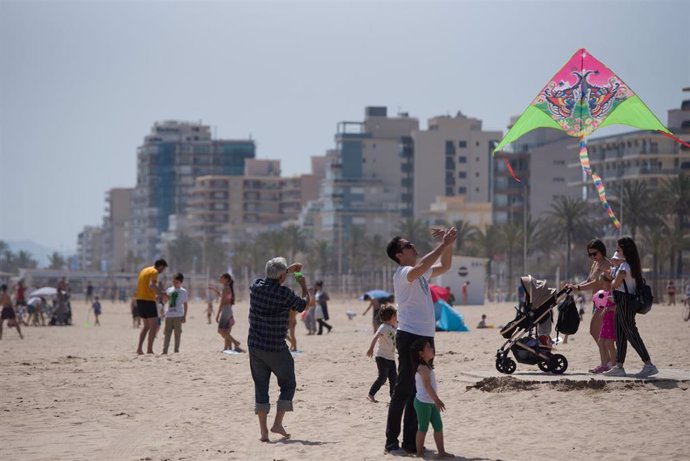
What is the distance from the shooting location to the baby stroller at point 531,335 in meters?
12.8

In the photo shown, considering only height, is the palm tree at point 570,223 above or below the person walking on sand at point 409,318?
above

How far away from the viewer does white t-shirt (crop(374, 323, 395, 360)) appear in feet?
37.4

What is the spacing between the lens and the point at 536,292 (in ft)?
43.1

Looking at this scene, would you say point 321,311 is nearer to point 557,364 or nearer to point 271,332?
point 557,364

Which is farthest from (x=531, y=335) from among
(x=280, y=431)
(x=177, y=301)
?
(x=177, y=301)

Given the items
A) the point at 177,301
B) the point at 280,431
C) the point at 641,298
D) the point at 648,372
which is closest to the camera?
the point at 280,431

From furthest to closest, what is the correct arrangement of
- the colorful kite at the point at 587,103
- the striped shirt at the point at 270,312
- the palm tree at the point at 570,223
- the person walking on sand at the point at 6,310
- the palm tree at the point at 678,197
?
the palm tree at the point at 570,223 < the palm tree at the point at 678,197 < the person walking on sand at the point at 6,310 < the colorful kite at the point at 587,103 < the striped shirt at the point at 270,312

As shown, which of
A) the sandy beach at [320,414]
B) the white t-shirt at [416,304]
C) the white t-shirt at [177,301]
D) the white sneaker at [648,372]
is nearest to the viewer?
the white t-shirt at [416,304]

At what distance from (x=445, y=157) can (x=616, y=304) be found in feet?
409

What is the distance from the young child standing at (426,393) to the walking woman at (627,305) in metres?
4.06

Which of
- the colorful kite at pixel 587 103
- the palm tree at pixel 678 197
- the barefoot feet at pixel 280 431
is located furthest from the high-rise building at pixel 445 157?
the barefoot feet at pixel 280 431

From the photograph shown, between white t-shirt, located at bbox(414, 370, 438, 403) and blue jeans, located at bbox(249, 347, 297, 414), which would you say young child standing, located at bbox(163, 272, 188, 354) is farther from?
white t-shirt, located at bbox(414, 370, 438, 403)

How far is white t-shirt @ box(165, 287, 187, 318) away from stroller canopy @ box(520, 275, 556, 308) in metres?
6.81

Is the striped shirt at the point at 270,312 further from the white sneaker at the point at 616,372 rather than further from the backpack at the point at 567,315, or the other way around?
the backpack at the point at 567,315
